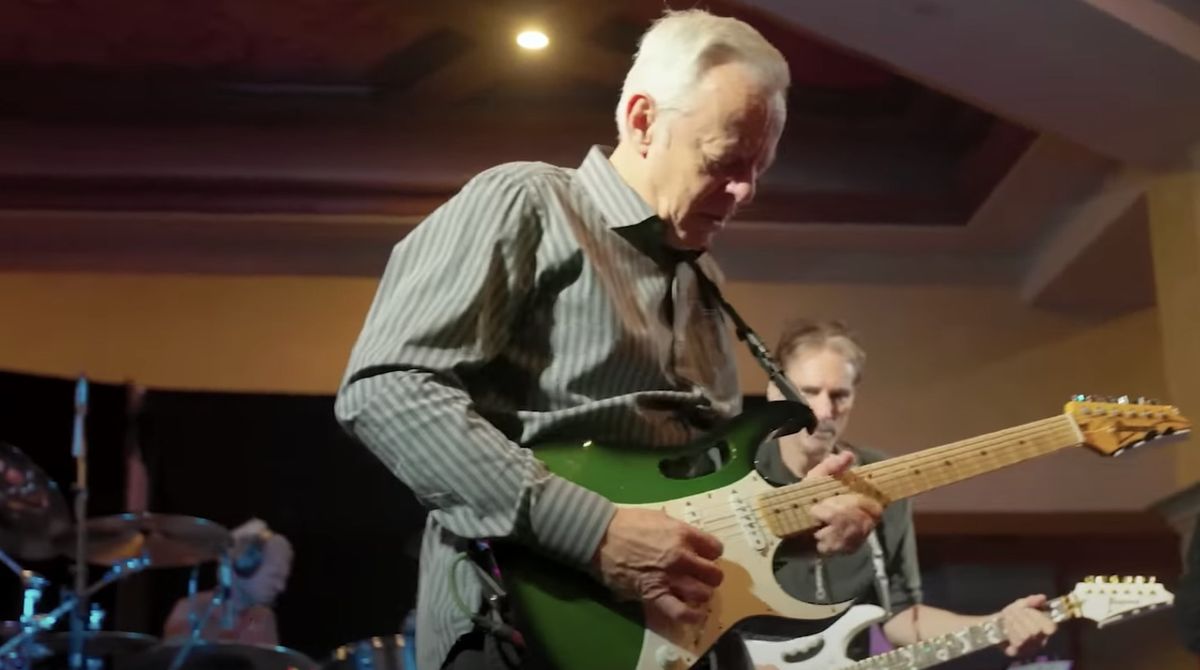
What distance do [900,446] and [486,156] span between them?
197 cm

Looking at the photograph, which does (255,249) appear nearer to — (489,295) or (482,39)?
(482,39)

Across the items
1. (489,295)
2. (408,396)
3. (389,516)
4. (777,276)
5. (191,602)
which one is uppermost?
(777,276)

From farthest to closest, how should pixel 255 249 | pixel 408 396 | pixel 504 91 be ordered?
pixel 255 249
pixel 504 91
pixel 408 396

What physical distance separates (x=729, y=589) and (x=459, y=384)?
34cm

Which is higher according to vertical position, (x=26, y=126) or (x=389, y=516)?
(x=26, y=126)

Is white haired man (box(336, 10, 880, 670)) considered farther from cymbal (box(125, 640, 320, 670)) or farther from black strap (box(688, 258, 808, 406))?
cymbal (box(125, 640, 320, 670))

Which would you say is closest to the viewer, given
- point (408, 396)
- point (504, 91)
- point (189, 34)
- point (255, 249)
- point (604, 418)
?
point (408, 396)

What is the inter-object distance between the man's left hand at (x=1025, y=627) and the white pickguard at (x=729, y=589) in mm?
1649

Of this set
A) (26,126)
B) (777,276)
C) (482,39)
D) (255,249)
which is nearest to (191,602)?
(255,249)

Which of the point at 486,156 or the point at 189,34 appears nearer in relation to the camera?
the point at 189,34

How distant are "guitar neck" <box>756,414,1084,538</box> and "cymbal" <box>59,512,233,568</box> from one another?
2877 mm

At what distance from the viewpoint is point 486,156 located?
16.8 feet

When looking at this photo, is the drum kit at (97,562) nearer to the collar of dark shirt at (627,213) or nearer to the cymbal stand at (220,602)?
the cymbal stand at (220,602)

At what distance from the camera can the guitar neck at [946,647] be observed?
280 cm
